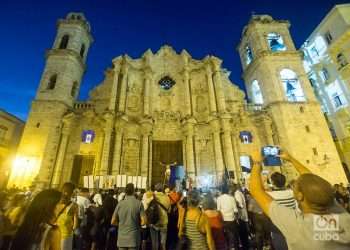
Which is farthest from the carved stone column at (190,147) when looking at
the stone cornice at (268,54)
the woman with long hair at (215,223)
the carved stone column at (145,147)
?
the woman with long hair at (215,223)

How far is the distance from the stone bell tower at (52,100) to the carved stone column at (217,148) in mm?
12600

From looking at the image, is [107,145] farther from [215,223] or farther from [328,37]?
[328,37]

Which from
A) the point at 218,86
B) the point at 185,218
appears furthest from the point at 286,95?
the point at 185,218

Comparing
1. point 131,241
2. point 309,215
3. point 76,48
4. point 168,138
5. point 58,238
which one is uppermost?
point 76,48

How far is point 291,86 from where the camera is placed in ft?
65.8

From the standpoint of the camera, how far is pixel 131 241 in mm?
3885

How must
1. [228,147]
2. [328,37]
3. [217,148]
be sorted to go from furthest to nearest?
[328,37], [217,148], [228,147]

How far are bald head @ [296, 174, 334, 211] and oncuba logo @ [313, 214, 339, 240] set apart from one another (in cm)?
7

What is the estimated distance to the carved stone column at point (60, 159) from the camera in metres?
14.4

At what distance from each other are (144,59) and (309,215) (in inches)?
839

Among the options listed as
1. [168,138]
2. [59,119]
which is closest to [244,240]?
[168,138]

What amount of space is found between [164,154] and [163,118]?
3281mm

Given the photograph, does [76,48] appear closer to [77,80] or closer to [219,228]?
[77,80]

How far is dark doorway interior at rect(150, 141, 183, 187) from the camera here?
54.3 ft
